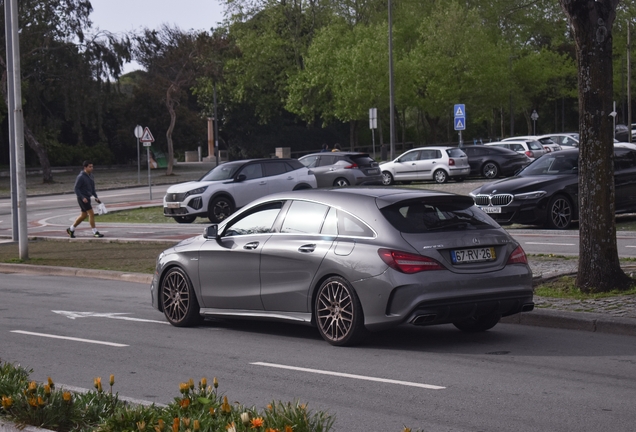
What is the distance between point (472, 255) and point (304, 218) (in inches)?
69.5

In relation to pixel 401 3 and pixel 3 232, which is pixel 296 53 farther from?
pixel 3 232

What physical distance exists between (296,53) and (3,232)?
143ft

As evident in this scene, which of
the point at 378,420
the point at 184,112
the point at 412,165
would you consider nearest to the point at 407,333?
the point at 378,420

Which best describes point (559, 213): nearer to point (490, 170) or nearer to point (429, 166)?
point (429, 166)

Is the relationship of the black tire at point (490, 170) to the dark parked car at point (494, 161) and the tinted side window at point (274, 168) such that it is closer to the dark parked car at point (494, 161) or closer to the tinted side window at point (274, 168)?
the dark parked car at point (494, 161)

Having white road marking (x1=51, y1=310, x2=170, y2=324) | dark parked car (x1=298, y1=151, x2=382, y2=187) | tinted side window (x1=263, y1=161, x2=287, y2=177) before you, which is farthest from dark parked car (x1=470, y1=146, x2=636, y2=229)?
dark parked car (x1=298, y1=151, x2=382, y2=187)

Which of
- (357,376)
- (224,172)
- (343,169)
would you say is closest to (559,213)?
(224,172)

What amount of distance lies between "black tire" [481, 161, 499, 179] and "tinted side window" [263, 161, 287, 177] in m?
15.8

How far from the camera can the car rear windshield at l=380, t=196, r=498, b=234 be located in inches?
360

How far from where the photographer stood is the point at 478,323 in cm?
998

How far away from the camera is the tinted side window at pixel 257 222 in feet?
33.3

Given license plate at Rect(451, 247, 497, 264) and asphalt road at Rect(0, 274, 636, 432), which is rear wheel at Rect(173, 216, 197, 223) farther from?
license plate at Rect(451, 247, 497, 264)

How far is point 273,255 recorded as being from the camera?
9.82 metres

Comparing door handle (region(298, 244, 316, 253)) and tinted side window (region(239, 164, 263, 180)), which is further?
tinted side window (region(239, 164, 263, 180))
